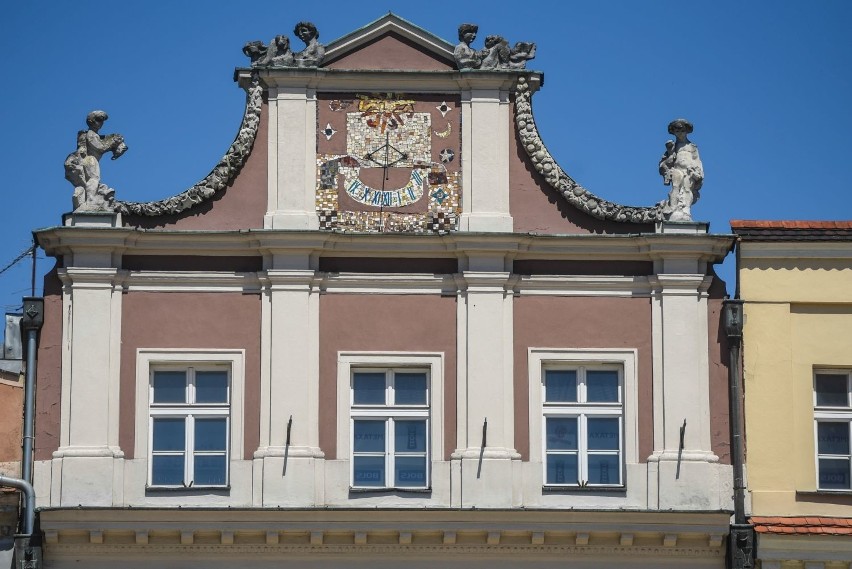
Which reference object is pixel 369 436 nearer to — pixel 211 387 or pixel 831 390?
pixel 211 387

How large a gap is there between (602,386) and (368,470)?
3.16 metres

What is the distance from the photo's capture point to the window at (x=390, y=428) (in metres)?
26.5

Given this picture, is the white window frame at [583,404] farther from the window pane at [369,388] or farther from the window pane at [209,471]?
the window pane at [209,471]

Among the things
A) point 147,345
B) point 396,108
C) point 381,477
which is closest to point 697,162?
point 396,108

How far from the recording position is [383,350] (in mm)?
26703

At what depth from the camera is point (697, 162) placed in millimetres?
27250

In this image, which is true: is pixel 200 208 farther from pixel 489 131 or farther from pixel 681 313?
pixel 681 313

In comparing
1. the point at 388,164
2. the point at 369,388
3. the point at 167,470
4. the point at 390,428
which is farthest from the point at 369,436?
the point at 388,164

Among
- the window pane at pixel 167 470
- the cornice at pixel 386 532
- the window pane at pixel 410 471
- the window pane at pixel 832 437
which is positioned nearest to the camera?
the cornice at pixel 386 532

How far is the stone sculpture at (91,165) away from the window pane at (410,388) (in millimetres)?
4297

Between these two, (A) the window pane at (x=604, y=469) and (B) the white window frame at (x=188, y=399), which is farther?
(A) the window pane at (x=604, y=469)

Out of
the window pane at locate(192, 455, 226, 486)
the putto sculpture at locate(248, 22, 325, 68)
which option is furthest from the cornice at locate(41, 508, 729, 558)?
the putto sculpture at locate(248, 22, 325, 68)

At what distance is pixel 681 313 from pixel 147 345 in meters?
6.79

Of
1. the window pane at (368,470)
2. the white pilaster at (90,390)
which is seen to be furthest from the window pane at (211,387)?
the window pane at (368,470)
